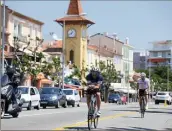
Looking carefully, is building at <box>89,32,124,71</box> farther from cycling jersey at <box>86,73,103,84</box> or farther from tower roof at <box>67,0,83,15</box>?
cycling jersey at <box>86,73,103,84</box>

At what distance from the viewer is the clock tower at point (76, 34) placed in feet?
274

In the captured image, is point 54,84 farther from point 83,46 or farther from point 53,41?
point 53,41

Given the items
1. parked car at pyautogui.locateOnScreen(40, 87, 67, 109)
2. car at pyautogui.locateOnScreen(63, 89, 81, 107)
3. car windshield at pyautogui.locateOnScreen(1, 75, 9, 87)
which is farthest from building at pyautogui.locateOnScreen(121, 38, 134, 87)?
car windshield at pyautogui.locateOnScreen(1, 75, 9, 87)


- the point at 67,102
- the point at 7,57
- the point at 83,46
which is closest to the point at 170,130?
the point at 67,102

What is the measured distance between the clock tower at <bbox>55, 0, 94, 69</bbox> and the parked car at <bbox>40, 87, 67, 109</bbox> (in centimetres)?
4377

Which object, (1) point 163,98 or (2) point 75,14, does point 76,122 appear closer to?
(1) point 163,98

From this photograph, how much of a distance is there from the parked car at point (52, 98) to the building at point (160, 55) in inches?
5315

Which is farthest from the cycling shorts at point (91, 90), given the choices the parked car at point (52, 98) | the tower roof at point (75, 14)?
the tower roof at point (75, 14)

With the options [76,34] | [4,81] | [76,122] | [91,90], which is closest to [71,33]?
[76,34]

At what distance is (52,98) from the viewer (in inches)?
1468

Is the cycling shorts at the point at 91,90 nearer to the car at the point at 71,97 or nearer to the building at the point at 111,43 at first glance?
the car at the point at 71,97

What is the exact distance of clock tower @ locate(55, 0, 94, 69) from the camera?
274ft

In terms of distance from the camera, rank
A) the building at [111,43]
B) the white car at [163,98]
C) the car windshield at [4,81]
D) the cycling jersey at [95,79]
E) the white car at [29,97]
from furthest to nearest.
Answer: the building at [111,43] → the white car at [163,98] → the white car at [29,97] → the car windshield at [4,81] → the cycling jersey at [95,79]

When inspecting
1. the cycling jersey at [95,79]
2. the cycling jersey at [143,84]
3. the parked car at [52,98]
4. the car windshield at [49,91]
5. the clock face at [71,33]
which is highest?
the clock face at [71,33]
